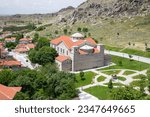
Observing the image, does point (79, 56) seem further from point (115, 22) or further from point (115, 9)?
point (115, 9)

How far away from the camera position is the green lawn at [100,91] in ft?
113

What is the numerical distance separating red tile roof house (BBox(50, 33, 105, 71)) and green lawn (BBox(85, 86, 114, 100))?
11.7 meters

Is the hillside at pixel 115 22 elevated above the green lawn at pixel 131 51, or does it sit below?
above

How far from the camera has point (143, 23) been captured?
91.2 metres

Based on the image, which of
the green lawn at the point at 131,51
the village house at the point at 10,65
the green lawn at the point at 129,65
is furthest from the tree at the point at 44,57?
the green lawn at the point at 131,51

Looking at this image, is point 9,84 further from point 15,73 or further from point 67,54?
point 67,54

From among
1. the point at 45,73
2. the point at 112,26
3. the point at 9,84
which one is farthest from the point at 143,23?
the point at 9,84

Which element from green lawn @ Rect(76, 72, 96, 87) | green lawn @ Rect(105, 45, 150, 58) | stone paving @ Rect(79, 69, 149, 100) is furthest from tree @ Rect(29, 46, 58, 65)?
green lawn @ Rect(105, 45, 150, 58)

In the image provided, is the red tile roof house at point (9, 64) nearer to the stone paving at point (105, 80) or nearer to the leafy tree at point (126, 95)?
the stone paving at point (105, 80)

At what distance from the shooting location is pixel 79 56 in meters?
50.1

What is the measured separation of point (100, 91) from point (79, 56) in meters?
14.2

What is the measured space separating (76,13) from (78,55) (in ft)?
252

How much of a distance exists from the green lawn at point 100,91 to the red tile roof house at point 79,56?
38.4ft

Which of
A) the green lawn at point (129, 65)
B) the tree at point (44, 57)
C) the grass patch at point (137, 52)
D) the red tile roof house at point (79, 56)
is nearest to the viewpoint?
the green lawn at point (129, 65)
